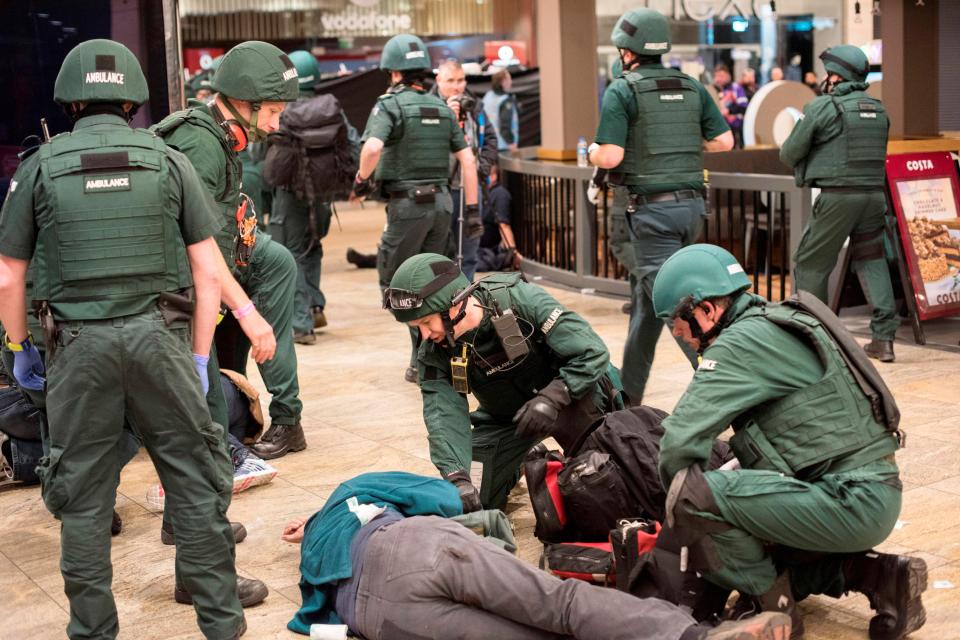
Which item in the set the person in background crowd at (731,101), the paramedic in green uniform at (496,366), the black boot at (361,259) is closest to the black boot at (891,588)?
the paramedic in green uniform at (496,366)

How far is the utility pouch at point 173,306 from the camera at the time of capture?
3494mm

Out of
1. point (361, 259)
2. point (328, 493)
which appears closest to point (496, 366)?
point (328, 493)

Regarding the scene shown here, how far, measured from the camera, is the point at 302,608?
384cm

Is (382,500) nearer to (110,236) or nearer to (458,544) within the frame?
(458,544)

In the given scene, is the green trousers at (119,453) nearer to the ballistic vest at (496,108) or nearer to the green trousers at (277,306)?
the green trousers at (277,306)

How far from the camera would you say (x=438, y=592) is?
3471 millimetres

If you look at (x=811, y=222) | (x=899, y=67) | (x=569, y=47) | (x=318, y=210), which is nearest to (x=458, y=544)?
(x=811, y=222)

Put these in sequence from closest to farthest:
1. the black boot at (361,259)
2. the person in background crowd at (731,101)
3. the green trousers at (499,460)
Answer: the green trousers at (499,460) → the black boot at (361,259) → the person in background crowd at (731,101)

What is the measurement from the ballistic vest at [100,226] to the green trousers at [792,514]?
5.50 ft

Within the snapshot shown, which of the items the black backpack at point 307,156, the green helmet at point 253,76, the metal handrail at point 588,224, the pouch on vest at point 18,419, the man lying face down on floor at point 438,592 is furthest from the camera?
→ the metal handrail at point 588,224

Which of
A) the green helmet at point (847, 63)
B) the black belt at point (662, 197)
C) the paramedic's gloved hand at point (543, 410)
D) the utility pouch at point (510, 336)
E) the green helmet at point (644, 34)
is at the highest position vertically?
the green helmet at point (644, 34)

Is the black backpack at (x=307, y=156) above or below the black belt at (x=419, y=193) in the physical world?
above

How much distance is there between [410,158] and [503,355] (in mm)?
2763

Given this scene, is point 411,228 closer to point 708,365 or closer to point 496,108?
point 708,365
